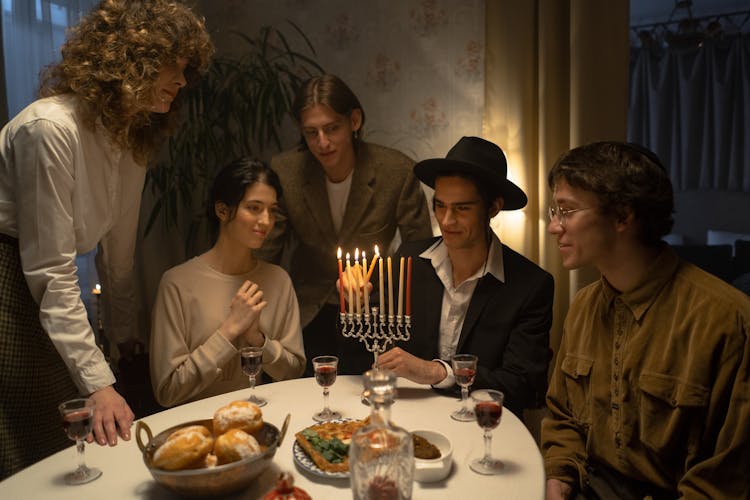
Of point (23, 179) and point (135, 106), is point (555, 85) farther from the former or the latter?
point (23, 179)

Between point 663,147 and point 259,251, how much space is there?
391cm

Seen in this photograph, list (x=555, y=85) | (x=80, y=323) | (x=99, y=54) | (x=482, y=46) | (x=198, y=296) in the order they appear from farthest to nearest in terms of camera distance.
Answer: (x=482, y=46) → (x=555, y=85) → (x=198, y=296) → (x=99, y=54) → (x=80, y=323)

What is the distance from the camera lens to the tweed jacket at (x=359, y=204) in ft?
9.72

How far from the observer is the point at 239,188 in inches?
90.5

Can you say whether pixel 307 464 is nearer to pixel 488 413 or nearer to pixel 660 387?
pixel 488 413

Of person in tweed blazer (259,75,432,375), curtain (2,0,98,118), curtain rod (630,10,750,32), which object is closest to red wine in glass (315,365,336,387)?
person in tweed blazer (259,75,432,375)

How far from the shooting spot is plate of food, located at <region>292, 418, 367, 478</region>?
1297 millimetres

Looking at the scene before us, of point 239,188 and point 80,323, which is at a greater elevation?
point 239,188

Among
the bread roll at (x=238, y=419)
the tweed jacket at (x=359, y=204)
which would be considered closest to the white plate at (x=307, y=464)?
the bread roll at (x=238, y=419)

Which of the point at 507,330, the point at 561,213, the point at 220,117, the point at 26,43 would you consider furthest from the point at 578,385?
the point at 26,43

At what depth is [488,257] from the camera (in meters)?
2.21

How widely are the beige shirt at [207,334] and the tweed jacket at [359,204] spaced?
65 centimetres

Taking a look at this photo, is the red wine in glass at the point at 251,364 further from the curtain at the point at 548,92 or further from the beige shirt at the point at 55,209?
the curtain at the point at 548,92

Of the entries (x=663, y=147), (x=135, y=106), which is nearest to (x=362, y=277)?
(x=135, y=106)
